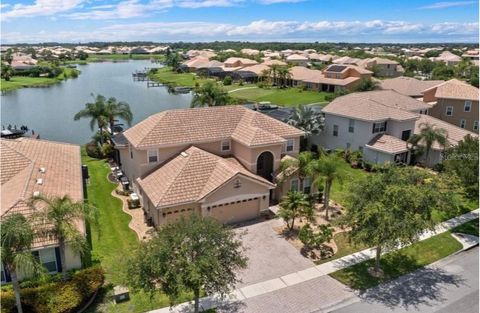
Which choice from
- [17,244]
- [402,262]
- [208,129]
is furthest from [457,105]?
[17,244]

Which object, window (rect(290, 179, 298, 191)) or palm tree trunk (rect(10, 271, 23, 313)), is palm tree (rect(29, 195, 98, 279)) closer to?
palm tree trunk (rect(10, 271, 23, 313))

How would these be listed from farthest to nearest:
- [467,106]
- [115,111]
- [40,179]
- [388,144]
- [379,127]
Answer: [467,106] → [115,111] → [379,127] → [388,144] → [40,179]

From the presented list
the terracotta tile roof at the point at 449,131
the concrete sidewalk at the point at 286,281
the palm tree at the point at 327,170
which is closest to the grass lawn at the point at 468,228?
the concrete sidewalk at the point at 286,281

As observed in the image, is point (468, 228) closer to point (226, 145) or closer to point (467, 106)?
point (226, 145)

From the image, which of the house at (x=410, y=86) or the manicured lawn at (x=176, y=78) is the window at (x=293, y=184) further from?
the manicured lawn at (x=176, y=78)

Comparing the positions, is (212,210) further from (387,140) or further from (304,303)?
(387,140)

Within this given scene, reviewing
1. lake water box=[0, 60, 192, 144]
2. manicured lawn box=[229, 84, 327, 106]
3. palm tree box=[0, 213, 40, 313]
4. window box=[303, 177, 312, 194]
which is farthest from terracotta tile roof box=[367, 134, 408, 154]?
lake water box=[0, 60, 192, 144]

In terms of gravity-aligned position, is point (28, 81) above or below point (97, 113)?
below
